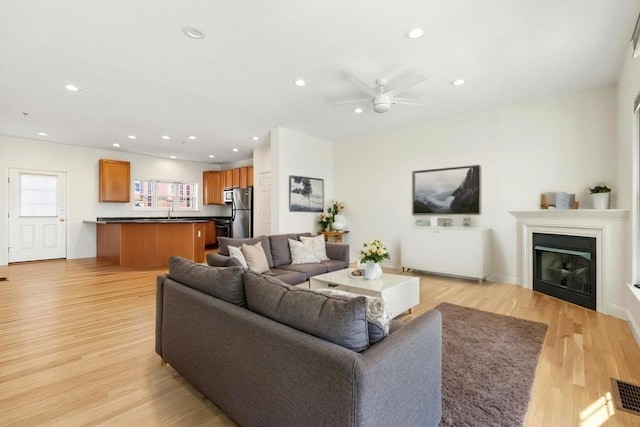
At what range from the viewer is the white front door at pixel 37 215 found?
Result: 6379mm

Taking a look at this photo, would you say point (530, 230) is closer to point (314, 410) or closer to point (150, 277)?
point (314, 410)

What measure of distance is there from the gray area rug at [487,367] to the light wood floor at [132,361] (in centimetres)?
9

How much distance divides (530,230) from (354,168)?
3487 millimetres

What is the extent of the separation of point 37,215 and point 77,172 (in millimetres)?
1235

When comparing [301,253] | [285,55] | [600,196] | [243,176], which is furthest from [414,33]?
[243,176]

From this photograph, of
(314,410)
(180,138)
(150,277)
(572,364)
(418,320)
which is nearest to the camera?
(314,410)

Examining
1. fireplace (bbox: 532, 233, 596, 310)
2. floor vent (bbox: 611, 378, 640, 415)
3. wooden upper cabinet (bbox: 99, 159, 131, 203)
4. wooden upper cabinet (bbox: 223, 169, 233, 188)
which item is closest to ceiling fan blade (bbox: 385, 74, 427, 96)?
fireplace (bbox: 532, 233, 596, 310)

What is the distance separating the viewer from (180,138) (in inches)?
255

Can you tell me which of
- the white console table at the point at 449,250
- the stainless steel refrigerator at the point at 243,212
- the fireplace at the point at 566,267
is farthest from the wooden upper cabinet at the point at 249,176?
the fireplace at the point at 566,267

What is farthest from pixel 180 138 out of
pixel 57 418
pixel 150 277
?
pixel 57 418

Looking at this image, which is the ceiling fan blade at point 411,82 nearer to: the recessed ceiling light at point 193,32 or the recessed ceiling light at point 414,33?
the recessed ceiling light at point 414,33

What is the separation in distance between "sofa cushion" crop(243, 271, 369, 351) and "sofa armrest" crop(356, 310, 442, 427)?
98 mm

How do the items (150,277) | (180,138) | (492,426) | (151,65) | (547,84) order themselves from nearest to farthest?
1. (492,426)
2. (151,65)
3. (547,84)
4. (150,277)
5. (180,138)

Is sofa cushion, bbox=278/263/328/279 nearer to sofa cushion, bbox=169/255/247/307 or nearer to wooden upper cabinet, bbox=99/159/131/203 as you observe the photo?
sofa cushion, bbox=169/255/247/307
